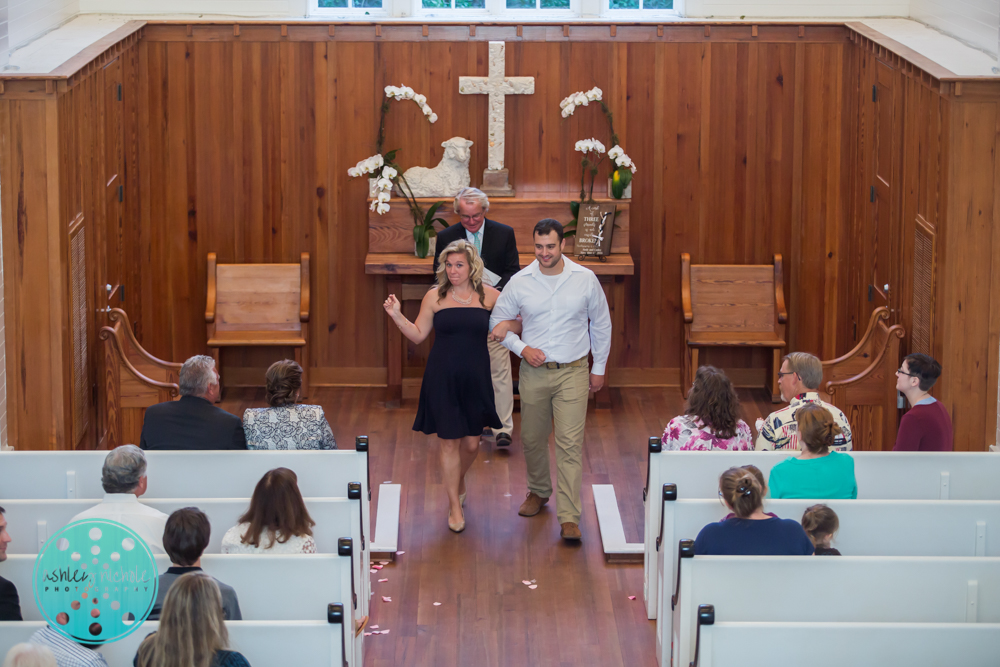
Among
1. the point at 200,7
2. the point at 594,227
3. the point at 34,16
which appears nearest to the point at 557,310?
the point at 594,227

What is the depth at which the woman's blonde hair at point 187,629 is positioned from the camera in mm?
3137

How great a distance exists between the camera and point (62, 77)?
6262 millimetres

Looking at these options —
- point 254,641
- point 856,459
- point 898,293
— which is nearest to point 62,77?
point 254,641

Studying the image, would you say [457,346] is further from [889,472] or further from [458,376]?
[889,472]

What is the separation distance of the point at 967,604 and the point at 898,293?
340 centimetres

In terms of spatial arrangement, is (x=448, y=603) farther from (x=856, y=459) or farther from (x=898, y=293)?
(x=898, y=293)

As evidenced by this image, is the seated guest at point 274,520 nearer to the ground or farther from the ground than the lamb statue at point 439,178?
nearer to the ground

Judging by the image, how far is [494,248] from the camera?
720cm

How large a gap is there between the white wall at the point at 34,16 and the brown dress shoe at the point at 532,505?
11.7 ft

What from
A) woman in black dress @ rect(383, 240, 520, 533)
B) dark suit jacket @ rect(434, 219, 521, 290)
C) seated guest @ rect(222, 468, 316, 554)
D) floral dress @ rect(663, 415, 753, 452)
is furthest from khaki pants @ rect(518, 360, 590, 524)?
seated guest @ rect(222, 468, 316, 554)

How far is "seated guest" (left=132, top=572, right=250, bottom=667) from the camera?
3137mm

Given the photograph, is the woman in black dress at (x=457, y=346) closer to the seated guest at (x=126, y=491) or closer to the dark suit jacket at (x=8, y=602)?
the seated guest at (x=126, y=491)

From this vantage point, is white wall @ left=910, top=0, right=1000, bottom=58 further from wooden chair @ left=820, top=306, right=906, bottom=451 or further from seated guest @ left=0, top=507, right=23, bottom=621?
seated guest @ left=0, top=507, right=23, bottom=621

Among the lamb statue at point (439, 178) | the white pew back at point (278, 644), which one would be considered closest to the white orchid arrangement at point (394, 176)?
the lamb statue at point (439, 178)
